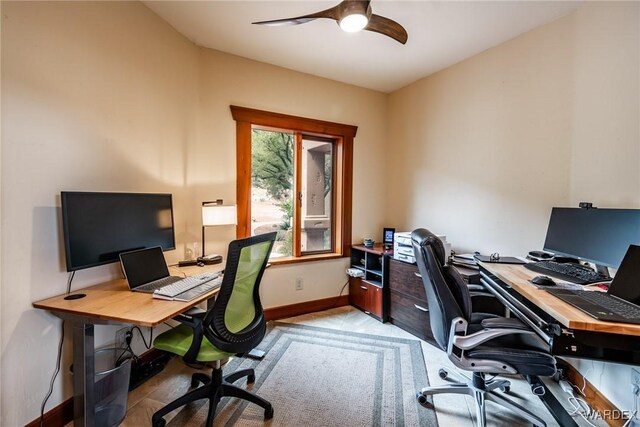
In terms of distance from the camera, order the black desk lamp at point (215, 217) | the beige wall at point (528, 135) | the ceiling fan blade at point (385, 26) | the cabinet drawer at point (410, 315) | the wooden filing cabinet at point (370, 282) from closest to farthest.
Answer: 1. the ceiling fan blade at point (385, 26)
2. the beige wall at point (528, 135)
3. the black desk lamp at point (215, 217)
4. the cabinet drawer at point (410, 315)
5. the wooden filing cabinet at point (370, 282)

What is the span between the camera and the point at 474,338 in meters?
1.44

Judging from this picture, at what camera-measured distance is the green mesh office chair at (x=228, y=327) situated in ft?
4.83

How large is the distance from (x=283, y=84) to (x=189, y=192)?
1540 millimetres

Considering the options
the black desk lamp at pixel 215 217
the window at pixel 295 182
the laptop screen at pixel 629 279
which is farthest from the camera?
the window at pixel 295 182

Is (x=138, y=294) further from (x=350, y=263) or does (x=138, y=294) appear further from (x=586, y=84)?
(x=586, y=84)

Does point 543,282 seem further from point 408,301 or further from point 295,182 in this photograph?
point 295,182

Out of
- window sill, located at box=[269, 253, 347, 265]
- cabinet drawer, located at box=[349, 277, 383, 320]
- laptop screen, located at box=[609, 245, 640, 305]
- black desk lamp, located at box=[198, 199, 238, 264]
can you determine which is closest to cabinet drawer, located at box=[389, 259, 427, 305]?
cabinet drawer, located at box=[349, 277, 383, 320]

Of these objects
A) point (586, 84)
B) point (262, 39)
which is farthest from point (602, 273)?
point (262, 39)

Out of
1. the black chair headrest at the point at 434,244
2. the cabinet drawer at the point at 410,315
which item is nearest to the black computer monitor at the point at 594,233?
the black chair headrest at the point at 434,244

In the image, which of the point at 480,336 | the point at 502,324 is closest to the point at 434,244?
the point at 480,336

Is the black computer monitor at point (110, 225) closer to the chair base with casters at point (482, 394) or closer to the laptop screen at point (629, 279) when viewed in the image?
the chair base with casters at point (482, 394)

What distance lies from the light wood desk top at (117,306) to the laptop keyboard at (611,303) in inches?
75.3

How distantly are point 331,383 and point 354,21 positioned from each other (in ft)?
7.64

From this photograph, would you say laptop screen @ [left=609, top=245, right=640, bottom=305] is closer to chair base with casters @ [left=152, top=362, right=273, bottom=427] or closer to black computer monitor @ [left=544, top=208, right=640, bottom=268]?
black computer monitor @ [left=544, top=208, right=640, bottom=268]
